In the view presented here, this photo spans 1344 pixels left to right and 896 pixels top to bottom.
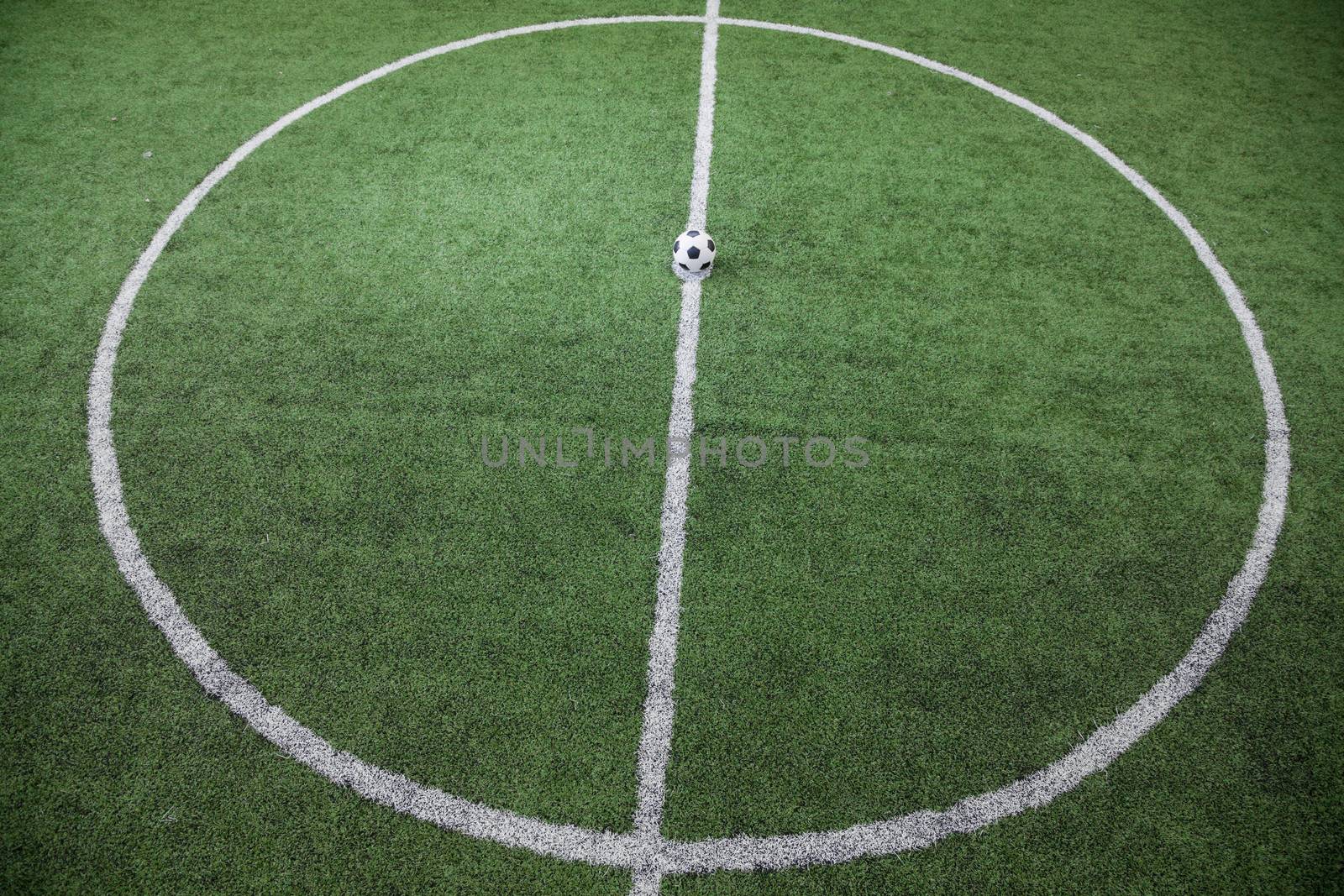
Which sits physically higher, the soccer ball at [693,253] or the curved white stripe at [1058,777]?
the soccer ball at [693,253]

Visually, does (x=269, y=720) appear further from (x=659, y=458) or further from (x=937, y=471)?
(x=937, y=471)

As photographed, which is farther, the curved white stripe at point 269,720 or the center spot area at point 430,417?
the center spot area at point 430,417

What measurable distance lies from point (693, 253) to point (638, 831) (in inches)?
121

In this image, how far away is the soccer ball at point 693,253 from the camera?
4.66 metres

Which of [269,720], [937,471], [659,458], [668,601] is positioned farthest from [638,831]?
[937,471]

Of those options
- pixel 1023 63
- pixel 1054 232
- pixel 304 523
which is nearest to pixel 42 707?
pixel 304 523

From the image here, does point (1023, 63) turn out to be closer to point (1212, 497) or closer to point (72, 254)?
point (1212, 497)

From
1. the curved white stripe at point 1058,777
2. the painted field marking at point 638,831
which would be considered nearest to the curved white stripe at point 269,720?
the painted field marking at point 638,831

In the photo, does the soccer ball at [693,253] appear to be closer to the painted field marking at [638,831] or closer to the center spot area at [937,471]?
the center spot area at [937,471]

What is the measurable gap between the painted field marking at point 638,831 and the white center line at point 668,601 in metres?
0.06

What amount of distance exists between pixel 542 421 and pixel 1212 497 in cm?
331

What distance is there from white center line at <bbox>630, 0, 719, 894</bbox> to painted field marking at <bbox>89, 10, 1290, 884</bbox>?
6 centimetres

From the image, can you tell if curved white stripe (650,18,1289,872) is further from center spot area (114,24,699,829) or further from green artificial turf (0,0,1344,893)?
center spot area (114,24,699,829)

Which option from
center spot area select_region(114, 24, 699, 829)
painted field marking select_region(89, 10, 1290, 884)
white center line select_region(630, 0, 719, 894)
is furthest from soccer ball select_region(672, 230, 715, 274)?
painted field marking select_region(89, 10, 1290, 884)
